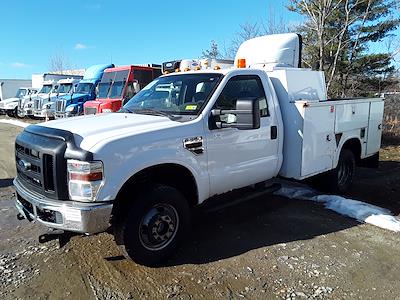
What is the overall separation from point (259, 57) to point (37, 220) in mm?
4800

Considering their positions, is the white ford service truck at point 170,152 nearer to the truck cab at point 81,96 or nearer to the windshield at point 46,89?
the truck cab at point 81,96

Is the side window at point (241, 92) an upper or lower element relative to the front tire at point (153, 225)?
upper

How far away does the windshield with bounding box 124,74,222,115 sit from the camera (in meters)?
4.39

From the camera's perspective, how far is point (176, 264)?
3.95 m

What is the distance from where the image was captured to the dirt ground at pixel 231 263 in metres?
3.44

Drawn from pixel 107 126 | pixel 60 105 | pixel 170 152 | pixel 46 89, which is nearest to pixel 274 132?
pixel 170 152

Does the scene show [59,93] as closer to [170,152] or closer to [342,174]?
[342,174]

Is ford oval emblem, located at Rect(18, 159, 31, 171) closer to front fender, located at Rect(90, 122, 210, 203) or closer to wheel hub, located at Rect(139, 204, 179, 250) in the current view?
front fender, located at Rect(90, 122, 210, 203)

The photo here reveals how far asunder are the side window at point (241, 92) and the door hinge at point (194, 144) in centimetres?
50

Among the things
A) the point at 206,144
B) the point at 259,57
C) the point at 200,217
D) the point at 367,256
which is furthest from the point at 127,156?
the point at 259,57

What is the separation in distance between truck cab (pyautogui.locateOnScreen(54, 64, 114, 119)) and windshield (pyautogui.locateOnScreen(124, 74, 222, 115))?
13.6 metres

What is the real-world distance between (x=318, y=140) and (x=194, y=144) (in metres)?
2.37

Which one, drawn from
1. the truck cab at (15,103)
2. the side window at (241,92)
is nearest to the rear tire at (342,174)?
the side window at (241,92)

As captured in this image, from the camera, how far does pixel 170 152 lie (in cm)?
382
